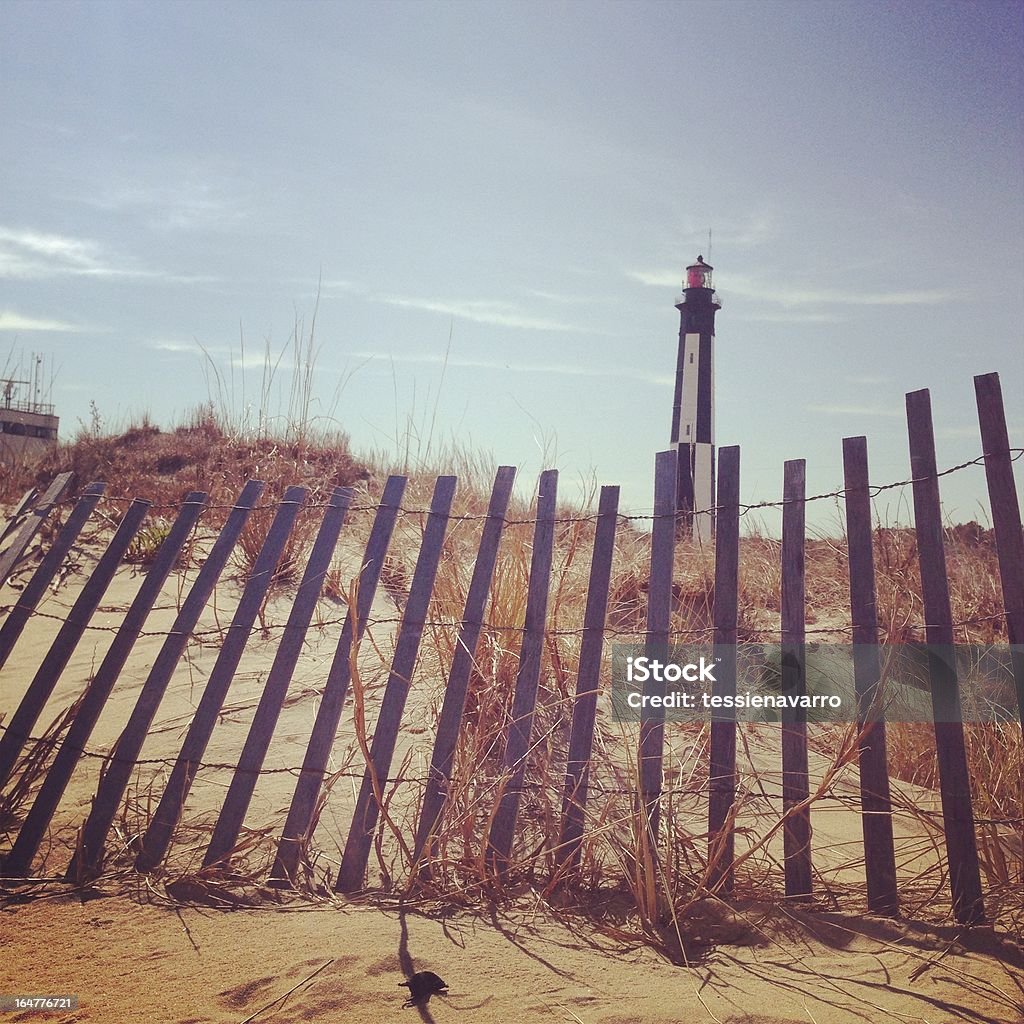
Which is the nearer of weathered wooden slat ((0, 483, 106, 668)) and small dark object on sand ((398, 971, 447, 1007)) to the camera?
small dark object on sand ((398, 971, 447, 1007))

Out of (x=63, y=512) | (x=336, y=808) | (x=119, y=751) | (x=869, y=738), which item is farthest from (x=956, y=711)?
(x=63, y=512)

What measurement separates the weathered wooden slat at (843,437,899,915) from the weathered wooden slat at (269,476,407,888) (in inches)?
67.1

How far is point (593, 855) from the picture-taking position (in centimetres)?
295

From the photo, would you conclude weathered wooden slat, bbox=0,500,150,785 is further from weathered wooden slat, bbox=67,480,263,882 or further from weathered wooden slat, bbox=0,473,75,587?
weathered wooden slat, bbox=0,473,75,587

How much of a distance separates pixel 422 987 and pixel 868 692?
179 cm

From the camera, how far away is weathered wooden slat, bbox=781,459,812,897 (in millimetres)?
2904

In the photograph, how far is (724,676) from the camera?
316cm

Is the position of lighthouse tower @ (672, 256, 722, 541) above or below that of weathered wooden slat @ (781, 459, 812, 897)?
above

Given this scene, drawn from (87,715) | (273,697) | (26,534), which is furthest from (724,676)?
(26,534)

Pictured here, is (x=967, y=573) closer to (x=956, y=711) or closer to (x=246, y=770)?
(x=956, y=711)

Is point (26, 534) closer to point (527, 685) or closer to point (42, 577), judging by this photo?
point (42, 577)

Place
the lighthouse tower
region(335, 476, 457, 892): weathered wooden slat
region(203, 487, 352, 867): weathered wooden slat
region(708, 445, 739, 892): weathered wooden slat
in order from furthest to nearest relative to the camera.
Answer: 1. the lighthouse tower
2. region(203, 487, 352, 867): weathered wooden slat
3. region(335, 476, 457, 892): weathered wooden slat
4. region(708, 445, 739, 892): weathered wooden slat

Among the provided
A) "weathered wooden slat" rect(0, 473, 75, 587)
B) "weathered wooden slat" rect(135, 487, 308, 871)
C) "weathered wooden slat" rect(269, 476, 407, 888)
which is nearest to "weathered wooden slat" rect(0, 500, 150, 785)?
"weathered wooden slat" rect(135, 487, 308, 871)

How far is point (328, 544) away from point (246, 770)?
91cm
